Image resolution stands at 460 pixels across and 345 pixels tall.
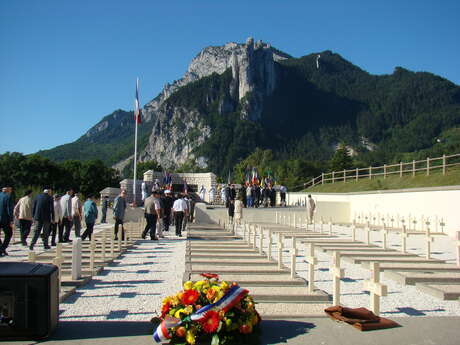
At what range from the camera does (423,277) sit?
30.5 ft

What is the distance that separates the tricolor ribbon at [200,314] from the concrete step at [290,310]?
1394 millimetres

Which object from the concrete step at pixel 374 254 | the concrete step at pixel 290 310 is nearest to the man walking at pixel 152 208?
the concrete step at pixel 374 254

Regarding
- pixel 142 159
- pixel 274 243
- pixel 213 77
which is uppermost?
pixel 213 77

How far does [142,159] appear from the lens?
17525 centimetres

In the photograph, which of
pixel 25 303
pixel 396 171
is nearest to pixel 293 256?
pixel 25 303

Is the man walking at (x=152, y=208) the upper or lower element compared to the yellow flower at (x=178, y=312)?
upper

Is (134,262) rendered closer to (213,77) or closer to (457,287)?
(457,287)

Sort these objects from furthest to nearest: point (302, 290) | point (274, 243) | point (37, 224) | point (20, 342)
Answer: point (274, 243)
point (37, 224)
point (302, 290)
point (20, 342)

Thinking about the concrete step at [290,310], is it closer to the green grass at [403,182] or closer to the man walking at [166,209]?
the man walking at [166,209]

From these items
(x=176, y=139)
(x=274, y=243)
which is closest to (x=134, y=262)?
(x=274, y=243)

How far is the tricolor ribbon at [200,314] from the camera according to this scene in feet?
14.5

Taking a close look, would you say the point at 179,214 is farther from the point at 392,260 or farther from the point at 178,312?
the point at 178,312

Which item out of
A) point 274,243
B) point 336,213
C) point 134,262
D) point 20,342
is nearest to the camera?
point 20,342

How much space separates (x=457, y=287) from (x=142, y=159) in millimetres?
170831
